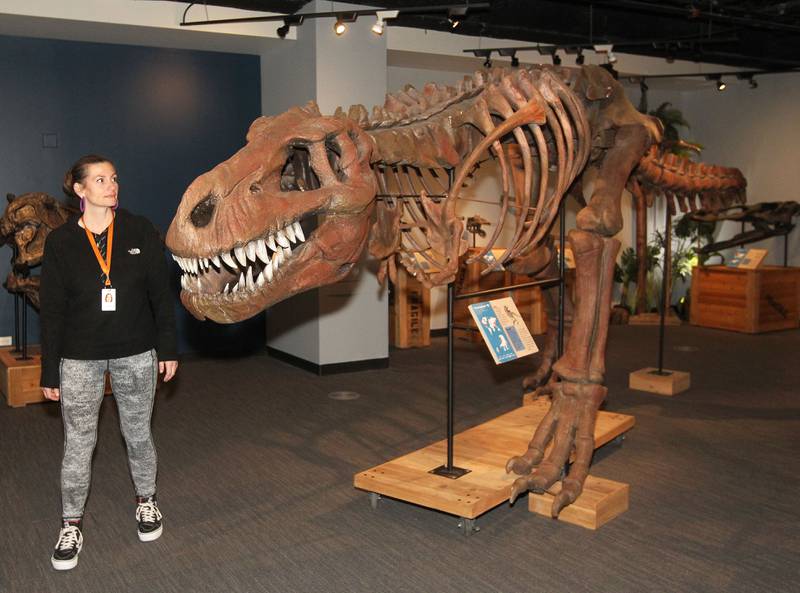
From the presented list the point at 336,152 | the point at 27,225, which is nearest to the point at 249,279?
the point at 336,152

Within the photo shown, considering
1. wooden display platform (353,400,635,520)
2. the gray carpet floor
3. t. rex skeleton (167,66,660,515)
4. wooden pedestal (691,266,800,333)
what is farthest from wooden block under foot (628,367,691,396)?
wooden pedestal (691,266,800,333)

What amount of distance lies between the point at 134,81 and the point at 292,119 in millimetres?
5287

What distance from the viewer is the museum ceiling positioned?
24.5 feet

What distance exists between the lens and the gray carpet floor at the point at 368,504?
3.62 meters

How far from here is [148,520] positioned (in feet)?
13.1

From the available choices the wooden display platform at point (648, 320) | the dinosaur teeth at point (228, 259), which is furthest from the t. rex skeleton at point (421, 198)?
the wooden display platform at point (648, 320)

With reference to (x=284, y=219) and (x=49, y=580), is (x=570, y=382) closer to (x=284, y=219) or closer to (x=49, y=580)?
(x=284, y=219)

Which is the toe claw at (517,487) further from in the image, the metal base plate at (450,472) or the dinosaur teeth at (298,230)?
the dinosaur teeth at (298,230)

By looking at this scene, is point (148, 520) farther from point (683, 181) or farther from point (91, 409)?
point (683, 181)

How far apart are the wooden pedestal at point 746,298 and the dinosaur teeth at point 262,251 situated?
319 inches

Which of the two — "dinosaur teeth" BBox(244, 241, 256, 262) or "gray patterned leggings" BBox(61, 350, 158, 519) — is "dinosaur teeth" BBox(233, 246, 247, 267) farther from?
"gray patterned leggings" BBox(61, 350, 158, 519)

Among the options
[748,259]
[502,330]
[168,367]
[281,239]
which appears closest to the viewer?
[281,239]

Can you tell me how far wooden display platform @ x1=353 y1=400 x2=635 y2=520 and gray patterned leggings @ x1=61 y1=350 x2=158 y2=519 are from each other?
1.17 meters

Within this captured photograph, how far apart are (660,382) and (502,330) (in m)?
3.15
